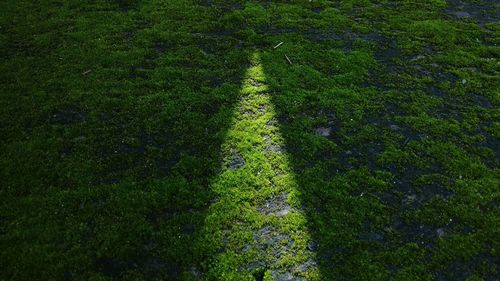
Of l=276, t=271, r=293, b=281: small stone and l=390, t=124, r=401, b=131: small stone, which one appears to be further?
l=390, t=124, r=401, b=131: small stone

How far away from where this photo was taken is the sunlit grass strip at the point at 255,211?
4668 millimetres

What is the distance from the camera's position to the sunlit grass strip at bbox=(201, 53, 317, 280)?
467cm

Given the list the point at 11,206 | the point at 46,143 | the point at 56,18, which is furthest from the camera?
the point at 56,18

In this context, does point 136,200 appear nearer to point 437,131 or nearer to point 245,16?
point 437,131

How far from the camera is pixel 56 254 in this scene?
4512 millimetres

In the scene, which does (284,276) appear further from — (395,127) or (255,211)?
(395,127)

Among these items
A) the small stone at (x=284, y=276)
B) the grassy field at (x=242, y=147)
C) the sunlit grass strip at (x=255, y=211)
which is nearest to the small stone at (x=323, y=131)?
the grassy field at (x=242, y=147)

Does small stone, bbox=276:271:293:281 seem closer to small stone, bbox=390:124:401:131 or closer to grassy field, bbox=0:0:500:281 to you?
grassy field, bbox=0:0:500:281

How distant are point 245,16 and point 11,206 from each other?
7.00 m

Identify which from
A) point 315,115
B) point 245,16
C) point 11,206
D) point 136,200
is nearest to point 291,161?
point 315,115

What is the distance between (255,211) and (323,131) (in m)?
2.07

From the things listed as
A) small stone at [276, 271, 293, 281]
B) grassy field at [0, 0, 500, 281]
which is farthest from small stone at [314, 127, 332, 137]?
small stone at [276, 271, 293, 281]

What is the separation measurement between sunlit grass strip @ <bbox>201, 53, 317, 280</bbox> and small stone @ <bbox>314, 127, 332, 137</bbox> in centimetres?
69

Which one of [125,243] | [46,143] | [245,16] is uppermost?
[245,16]
